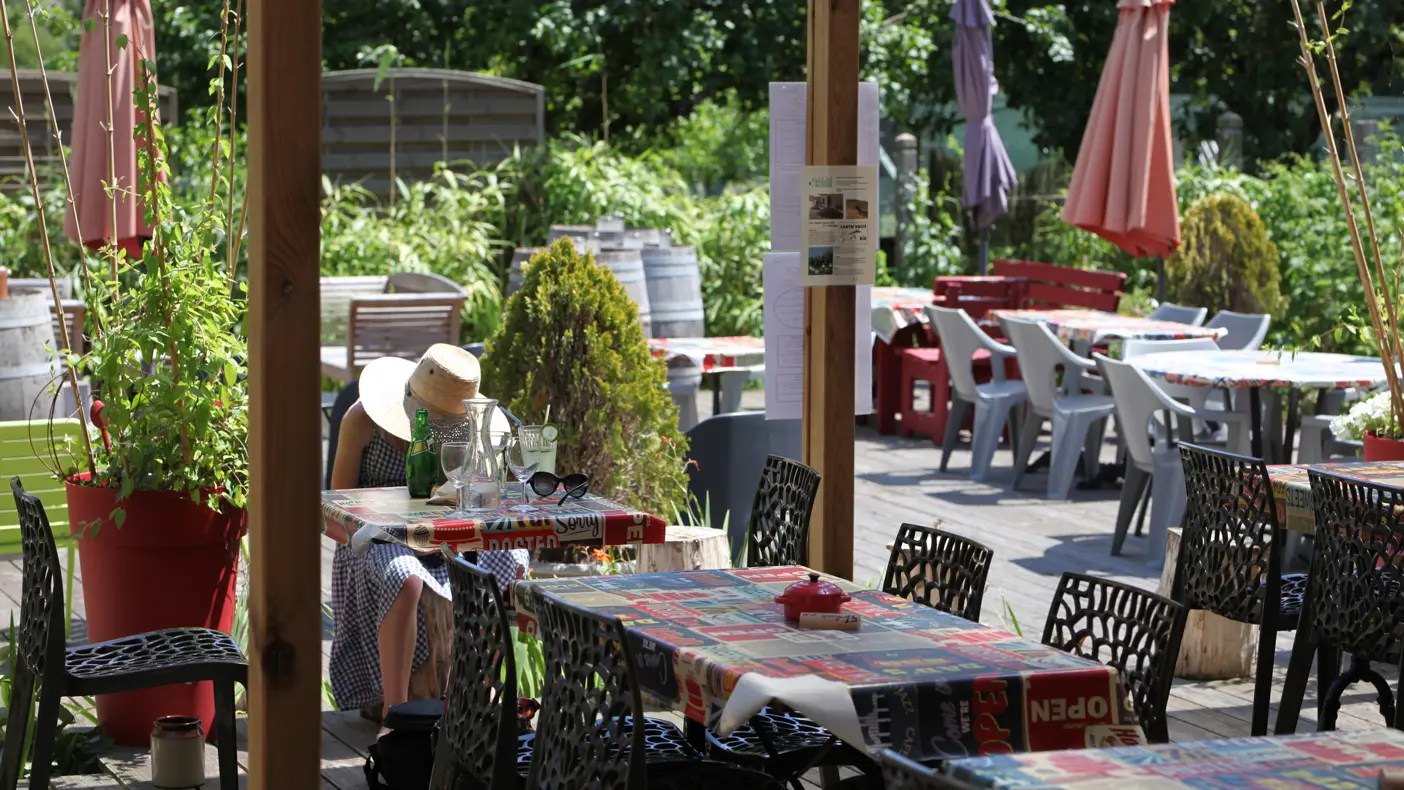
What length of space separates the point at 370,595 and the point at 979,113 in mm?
8492

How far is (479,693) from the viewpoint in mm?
3299

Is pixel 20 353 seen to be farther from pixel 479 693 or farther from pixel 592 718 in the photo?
pixel 592 718

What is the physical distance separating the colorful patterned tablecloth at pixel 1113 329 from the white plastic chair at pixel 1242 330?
8.5 inches

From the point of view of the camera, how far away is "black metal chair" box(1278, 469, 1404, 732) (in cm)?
411

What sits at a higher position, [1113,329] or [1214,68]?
[1214,68]

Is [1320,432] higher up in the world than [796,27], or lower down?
lower down

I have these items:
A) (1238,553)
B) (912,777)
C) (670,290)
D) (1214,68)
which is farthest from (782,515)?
(1214,68)

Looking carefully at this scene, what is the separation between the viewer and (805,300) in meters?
4.96

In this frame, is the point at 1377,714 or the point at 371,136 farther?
the point at 371,136

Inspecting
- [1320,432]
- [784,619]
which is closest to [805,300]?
[784,619]

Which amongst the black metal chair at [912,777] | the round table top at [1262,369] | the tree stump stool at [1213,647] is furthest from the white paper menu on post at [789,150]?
the black metal chair at [912,777]

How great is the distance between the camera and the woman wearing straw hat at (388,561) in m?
4.61

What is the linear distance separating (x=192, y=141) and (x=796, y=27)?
6.50 metres

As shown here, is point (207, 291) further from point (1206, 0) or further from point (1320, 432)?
point (1206, 0)
